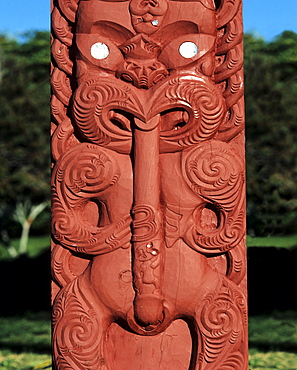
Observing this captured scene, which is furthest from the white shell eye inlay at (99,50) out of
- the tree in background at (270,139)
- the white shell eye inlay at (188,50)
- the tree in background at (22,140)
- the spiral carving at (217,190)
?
the tree in background at (22,140)

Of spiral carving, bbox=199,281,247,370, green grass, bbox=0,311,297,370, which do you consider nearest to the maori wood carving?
spiral carving, bbox=199,281,247,370

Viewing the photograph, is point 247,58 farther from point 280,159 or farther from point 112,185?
point 112,185

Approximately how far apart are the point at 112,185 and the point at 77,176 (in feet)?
0.61

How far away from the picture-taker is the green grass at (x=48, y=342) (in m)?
6.95

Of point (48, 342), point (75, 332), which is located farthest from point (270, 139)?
point (75, 332)

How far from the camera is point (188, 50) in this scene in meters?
3.12

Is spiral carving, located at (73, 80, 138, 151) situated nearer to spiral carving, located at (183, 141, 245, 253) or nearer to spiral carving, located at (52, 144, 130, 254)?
spiral carving, located at (52, 144, 130, 254)

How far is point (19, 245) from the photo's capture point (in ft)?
48.8

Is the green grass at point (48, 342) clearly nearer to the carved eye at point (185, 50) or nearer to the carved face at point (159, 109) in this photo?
the carved face at point (159, 109)

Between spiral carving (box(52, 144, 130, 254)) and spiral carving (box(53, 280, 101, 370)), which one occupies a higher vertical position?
spiral carving (box(52, 144, 130, 254))

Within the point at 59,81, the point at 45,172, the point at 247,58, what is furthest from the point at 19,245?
the point at 59,81

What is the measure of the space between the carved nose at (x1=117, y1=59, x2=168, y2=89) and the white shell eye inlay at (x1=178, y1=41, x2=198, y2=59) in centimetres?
12

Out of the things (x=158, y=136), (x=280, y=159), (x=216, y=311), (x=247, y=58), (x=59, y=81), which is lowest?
(x=216, y=311)

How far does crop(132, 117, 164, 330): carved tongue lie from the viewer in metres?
2.96
